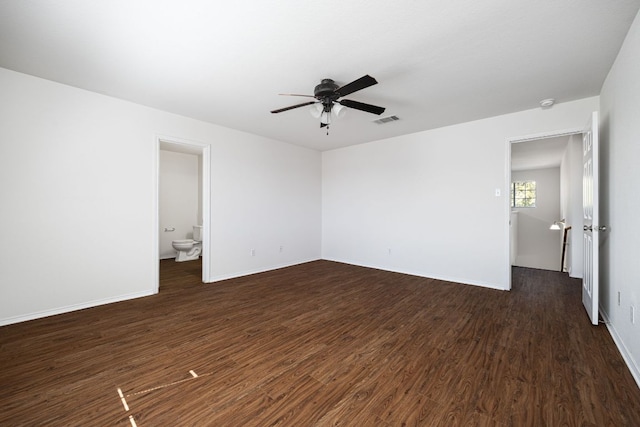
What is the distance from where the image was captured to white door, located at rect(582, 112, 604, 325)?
2.53m

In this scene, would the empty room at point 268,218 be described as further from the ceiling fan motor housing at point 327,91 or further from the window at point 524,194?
the window at point 524,194

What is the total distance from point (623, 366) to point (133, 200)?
5.07 m

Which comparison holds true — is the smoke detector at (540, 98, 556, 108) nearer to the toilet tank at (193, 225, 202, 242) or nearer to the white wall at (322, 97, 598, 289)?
the white wall at (322, 97, 598, 289)

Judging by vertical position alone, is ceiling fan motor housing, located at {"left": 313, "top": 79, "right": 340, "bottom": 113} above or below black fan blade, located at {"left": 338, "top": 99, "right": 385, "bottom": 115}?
above

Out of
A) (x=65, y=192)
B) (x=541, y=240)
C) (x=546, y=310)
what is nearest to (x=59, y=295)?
(x=65, y=192)

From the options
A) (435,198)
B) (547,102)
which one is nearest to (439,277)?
(435,198)

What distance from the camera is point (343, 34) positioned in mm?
2076

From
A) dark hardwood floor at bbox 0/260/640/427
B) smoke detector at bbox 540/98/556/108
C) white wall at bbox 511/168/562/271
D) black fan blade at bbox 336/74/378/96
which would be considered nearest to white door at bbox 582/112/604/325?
dark hardwood floor at bbox 0/260/640/427

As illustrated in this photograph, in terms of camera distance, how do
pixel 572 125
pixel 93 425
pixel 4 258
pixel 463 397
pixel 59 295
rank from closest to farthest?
1. pixel 93 425
2. pixel 463 397
3. pixel 4 258
4. pixel 59 295
5. pixel 572 125

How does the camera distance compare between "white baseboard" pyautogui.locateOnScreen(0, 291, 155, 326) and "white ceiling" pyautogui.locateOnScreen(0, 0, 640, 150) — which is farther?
"white baseboard" pyautogui.locateOnScreen(0, 291, 155, 326)

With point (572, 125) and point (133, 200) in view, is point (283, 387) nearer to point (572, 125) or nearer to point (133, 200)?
point (133, 200)

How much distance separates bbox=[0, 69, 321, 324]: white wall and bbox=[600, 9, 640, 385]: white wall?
4585 millimetres

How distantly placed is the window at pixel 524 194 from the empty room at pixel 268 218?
3.53 meters

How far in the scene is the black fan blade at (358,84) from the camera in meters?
2.14
